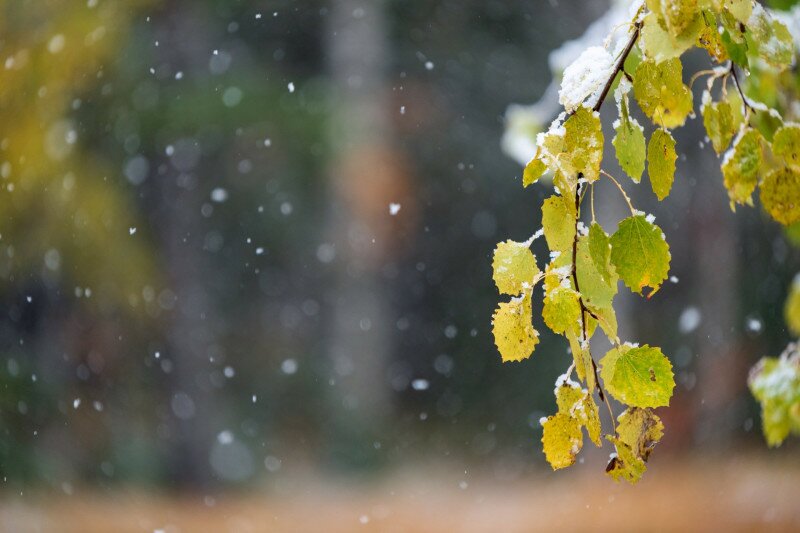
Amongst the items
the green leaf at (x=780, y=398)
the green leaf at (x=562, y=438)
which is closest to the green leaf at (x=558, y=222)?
the green leaf at (x=562, y=438)

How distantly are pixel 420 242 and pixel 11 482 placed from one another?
7.41 feet

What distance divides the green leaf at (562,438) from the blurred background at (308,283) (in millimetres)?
3168

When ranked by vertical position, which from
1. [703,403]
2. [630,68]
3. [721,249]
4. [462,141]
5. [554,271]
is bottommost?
[554,271]

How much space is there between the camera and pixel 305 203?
14.4 feet

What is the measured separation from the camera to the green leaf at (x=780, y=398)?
0.70 metres

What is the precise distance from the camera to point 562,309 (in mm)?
568

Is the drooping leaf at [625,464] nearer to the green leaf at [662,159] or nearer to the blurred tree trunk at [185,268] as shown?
the green leaf at [662,159]

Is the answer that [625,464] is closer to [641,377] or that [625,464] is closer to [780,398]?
[641,377]

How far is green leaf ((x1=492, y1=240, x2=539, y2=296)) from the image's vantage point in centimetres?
59

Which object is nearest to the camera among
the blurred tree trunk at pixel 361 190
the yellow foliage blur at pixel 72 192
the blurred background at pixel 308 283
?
the blurred background at pixel 308 283

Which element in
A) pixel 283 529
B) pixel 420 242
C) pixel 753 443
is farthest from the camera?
pixel 420 242

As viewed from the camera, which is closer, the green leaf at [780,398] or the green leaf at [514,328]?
the green leaf at [514,328]

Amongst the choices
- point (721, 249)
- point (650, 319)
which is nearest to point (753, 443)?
point (650, 319)

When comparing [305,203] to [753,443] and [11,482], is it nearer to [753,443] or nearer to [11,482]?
[11,482]
